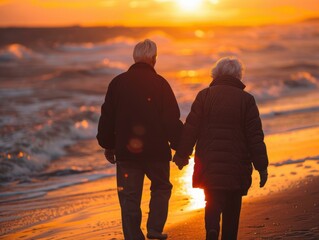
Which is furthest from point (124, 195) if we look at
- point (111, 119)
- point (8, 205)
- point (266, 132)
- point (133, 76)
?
point (266, 132)

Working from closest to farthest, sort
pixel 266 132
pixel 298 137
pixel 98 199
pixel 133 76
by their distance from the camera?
pixel 133 76 → pixel 98 199 → pixel 298 137 → pixel 266 132

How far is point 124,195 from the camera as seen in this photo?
15.6ft

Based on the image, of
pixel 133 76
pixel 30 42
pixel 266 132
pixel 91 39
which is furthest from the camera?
pixel 91 39

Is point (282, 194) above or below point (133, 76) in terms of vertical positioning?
below

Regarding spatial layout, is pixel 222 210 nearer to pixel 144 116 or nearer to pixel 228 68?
pixel 144 116

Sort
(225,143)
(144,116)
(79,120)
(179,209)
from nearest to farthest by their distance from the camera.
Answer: (225,143) → (144,116) → (179,209) → (79,120)

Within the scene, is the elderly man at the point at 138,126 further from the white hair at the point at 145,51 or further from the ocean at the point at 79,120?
the ocean at the point at 79,120

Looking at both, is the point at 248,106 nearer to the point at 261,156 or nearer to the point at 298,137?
the point at 261,156

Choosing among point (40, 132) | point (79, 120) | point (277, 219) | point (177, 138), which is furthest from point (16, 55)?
point (177, 138)

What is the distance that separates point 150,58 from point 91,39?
217 feet

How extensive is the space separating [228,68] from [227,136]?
1.64 feet

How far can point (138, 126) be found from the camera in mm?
4711

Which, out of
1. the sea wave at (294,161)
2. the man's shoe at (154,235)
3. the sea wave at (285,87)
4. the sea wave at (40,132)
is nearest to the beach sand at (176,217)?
the man's shoe at (154,235)

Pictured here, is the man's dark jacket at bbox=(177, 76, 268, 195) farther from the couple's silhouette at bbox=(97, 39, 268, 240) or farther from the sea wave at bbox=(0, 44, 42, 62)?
the sea wave at bbox=(0, 44, 42, 62)
